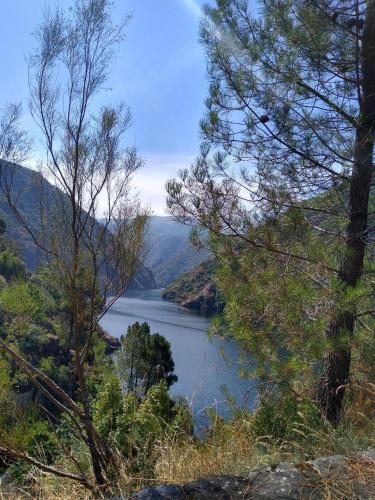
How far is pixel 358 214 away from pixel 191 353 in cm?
2384

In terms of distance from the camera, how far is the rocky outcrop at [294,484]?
1.99 meters

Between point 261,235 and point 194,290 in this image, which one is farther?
point 194,290

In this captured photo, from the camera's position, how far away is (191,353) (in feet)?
89.1

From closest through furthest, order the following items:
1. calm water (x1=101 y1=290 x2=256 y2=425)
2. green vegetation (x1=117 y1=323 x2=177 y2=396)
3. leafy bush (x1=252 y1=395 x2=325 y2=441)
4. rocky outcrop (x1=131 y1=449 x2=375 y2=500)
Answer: rocky outcrop (x1=131 y1=449 x2=375 y2=500)
leafy bush (x1=252 y1=395 x2=325 y2=441)
calm water (x1=101 y1=290 x2=256 y2=425)
green vegetation (x1=117 y1=323 x2=177 y2=396)

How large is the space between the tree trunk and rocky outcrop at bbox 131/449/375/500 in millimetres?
1668

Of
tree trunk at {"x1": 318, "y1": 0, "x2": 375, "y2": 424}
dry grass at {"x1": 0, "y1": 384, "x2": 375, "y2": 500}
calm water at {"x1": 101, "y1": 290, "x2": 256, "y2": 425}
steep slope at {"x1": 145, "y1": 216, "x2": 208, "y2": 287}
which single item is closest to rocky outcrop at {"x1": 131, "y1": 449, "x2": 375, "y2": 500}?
dry grass at {"x1": 0, "y1": 384, "x2": 375, "y2": 500}

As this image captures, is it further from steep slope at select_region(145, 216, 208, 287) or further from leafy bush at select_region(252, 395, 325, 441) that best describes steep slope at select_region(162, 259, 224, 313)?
leafy bush at select_region(252, 395, 325, 441)

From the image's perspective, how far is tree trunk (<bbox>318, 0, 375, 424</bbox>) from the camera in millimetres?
3869

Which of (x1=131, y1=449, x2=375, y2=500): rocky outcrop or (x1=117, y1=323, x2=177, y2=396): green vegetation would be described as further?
(x1=117, y1=323, x2=177, y2=396): green vegetation

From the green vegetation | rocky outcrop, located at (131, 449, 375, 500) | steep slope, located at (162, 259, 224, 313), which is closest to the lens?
rocky outcrop, located at (131, 449, 375, 500)

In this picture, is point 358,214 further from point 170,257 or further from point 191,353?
point 170,257

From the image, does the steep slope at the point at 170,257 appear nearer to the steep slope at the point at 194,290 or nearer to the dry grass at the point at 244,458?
the steep slope at the point at 194,290

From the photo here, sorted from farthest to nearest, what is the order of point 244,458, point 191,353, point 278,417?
point 191,353
point 278,417
point 244,458

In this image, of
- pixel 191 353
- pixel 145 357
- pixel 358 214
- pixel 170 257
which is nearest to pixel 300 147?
pixel 358 214
